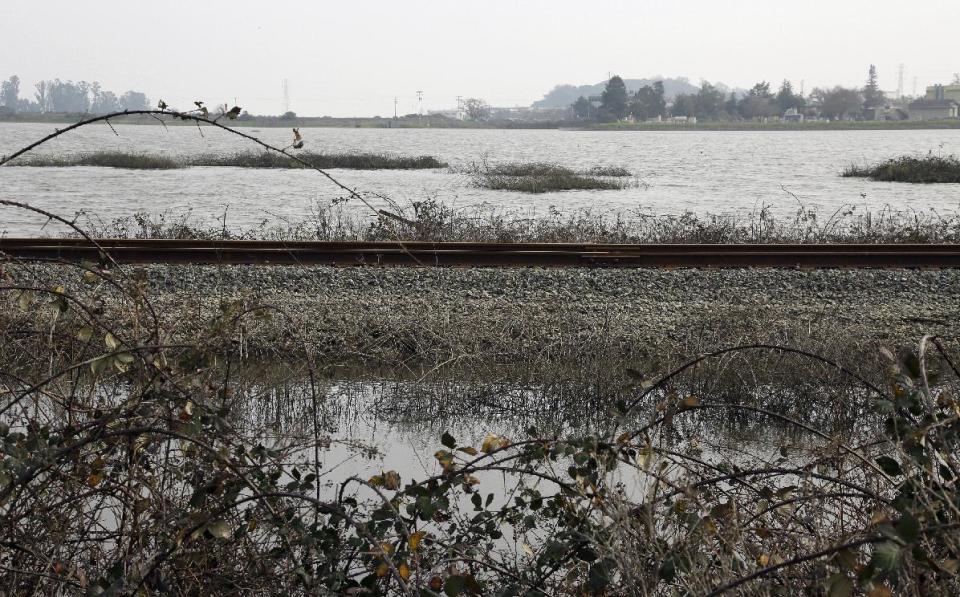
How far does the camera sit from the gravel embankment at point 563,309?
862 cm

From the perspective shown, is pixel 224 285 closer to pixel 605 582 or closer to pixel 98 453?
pixel 98 453

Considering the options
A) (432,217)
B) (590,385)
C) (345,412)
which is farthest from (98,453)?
(432,217)

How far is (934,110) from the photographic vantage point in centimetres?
16700

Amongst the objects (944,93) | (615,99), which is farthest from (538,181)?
(944,93)

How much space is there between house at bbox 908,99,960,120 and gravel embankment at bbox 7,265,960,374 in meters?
170

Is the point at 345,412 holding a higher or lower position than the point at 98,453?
lower

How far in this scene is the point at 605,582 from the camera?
3367mm

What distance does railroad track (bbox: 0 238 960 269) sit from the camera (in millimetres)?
11891

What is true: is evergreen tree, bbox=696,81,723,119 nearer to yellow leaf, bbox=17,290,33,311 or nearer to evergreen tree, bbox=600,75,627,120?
evergreen tree, bbox=600,75,627,120

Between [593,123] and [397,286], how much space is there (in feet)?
540

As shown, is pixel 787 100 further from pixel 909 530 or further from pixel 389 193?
pixel 909 530

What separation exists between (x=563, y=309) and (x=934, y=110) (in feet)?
586

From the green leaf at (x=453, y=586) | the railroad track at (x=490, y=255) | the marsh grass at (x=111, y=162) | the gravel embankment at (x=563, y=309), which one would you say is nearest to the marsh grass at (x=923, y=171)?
the railroad track at (x=490, y=255)

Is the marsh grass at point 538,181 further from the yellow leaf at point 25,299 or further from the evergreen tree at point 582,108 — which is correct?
the evergreen tree at point 582,108
